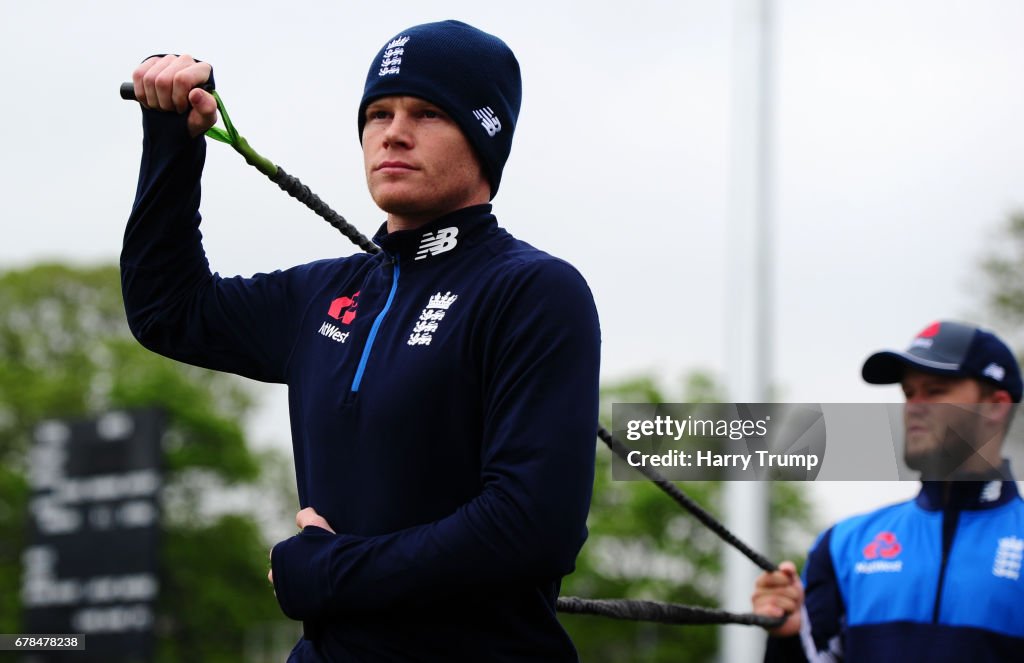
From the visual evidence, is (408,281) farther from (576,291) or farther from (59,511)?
(59,511)

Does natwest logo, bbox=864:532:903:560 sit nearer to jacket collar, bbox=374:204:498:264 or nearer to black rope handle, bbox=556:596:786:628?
black rope handle, bbox=556:596:786:628

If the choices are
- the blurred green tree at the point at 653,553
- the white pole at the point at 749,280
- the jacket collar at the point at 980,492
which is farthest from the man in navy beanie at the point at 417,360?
the blurred green tree at the point at 653,553

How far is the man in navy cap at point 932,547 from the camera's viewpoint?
3.60 meters

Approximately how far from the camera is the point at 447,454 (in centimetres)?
200

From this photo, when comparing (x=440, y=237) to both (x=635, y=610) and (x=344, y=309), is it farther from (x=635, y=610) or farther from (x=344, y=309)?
(x=635, y=610)

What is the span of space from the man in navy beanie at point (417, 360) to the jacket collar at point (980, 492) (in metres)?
2.08

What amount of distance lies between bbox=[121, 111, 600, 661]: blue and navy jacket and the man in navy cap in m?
1.84

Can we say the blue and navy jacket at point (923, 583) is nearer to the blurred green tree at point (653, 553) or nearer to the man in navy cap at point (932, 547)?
the man in navy cap at point (932, 547)

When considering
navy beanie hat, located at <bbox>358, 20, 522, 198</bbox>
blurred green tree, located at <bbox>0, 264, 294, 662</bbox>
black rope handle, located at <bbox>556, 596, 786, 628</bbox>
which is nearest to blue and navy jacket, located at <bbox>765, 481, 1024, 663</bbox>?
black rope handle, located at <bbox>556, 596, 786, 628</bbox>

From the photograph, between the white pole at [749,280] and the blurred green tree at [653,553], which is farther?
the blurred green tree at [653,553]

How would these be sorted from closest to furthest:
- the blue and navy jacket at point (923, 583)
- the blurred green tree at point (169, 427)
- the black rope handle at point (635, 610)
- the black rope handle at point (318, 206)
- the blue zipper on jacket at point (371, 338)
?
the blue zipper on jacket at point (371, 338)
the black rope handle at point (318, 206)
the black rope handle at point (635, 610)
the blue and navy jacket at point (923, 583)
the blurred green tree at point (169, 427)

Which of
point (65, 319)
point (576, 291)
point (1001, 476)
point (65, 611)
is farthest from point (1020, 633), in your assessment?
point (65, 319)

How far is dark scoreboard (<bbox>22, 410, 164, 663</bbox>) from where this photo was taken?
1292 centimetres

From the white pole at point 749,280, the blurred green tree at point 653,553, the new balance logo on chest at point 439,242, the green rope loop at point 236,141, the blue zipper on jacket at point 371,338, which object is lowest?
the blurred green tree at point 653,553
